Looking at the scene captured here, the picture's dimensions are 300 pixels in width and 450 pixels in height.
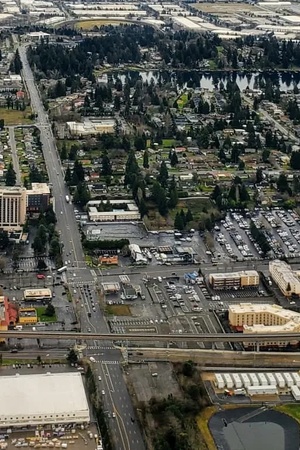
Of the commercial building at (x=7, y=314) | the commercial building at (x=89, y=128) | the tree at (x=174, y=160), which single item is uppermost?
the commercial building at (x=89, y=128)

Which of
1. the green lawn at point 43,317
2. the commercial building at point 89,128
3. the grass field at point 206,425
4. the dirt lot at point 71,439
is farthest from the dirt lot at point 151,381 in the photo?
the commercial building at point 89,128

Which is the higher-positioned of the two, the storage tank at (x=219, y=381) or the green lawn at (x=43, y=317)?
the green lawn at (x=43, y=317)

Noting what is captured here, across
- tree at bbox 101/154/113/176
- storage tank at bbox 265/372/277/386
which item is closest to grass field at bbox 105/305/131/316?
storage tank at bbox 265/372/277/386

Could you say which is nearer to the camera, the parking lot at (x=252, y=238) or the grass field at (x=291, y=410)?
the grass field at (x=291, y=410)

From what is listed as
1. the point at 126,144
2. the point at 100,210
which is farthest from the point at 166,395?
the point at 126,144

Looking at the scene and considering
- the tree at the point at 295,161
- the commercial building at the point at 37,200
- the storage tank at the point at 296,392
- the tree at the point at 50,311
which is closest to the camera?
the storage tank at the point at 296,392

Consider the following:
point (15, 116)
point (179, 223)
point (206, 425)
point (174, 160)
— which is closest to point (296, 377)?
point (206, 425)

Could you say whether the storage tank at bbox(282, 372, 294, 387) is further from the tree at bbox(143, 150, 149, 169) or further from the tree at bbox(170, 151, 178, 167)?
the tree at bbox(170, 151, 178, 167)

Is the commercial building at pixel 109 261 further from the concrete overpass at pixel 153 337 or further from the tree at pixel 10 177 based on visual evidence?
the tree at pixel 10 177

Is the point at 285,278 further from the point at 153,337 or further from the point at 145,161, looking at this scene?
the point at 145,161
